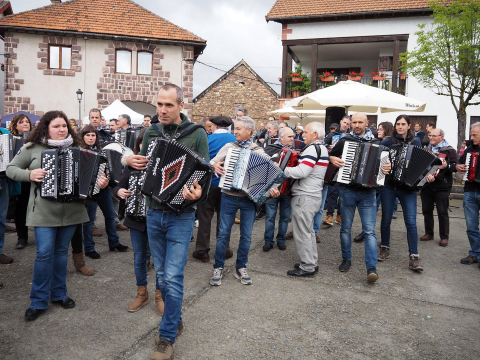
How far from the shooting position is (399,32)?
60.3 feet

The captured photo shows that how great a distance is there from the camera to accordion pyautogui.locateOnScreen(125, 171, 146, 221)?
147 inches

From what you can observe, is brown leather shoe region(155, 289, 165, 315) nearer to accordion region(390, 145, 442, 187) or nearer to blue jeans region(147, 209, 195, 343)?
blue jeans region(147, 209, 195, 343)

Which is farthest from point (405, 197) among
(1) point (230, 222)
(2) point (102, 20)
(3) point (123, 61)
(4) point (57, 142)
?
(2) point (102, 20)

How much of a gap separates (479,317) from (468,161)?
2.50 metres

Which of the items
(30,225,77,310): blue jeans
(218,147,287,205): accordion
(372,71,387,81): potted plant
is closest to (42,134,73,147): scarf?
(30,225,77,310): blue jeans

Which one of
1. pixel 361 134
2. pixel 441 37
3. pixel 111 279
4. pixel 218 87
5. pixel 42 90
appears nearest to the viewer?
pixel 111 279

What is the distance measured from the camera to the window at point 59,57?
18.6m

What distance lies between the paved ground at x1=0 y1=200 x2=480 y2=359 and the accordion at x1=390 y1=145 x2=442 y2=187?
1273 mm

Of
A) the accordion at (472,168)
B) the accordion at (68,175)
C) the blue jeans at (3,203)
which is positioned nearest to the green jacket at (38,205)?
the accordion at (68,175)

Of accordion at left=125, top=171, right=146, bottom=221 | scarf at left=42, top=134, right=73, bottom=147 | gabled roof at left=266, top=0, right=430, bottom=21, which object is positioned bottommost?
accordion at left=125, top=171, right=146, bottom=221

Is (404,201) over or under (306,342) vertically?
over

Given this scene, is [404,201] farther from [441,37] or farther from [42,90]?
[42,90]

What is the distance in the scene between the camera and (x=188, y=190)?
2881mm

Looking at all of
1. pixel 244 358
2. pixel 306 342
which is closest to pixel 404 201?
pixel 306 342
